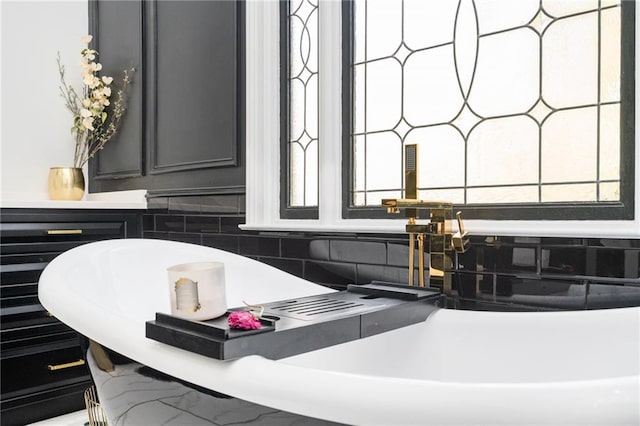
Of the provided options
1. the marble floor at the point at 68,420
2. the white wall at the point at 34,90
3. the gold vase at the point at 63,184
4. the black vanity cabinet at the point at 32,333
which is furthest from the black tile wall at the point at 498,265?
the white wall at the point at 34,90

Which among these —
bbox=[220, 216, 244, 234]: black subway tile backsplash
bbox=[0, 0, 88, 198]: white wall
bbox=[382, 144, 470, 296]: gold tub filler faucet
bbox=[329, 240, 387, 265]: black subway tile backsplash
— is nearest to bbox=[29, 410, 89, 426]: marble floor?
bbox=[220, 216, 244, 234]: black subway tile backsplash

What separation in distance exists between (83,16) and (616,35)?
2.93 metres

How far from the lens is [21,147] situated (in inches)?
116

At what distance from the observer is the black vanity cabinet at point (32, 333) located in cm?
228

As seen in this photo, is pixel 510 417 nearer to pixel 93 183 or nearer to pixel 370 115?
pixel 370 115

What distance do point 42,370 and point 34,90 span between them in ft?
5.02

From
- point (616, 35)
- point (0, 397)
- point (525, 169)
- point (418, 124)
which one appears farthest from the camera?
point (0, 397)

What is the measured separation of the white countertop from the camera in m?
2.38

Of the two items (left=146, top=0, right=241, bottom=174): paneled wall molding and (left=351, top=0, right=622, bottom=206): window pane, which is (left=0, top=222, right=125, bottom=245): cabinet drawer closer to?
(left=146, top=0, right=241, bottom=174): paneled wall molding

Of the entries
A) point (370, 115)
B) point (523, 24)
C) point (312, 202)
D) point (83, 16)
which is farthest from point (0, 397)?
point (523, 24)

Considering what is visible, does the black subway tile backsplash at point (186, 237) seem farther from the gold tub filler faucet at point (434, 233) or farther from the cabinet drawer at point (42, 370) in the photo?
the gold tub filler faucet at point (434, 233)

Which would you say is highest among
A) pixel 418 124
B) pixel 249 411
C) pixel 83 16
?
pixel 83 16

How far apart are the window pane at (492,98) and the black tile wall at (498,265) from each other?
0.53 feet

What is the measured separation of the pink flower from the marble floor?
5.90ft
